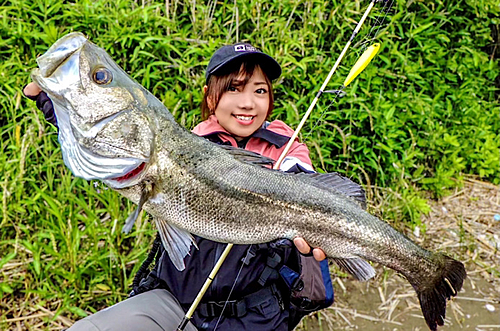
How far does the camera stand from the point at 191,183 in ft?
6.05

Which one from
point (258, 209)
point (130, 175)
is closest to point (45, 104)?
point (130, 175)

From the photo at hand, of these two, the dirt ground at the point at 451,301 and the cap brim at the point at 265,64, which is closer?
the cap brim at the point at 265,64

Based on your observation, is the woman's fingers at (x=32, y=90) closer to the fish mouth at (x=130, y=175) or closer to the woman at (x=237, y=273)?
the woman at (x=237, y=273)

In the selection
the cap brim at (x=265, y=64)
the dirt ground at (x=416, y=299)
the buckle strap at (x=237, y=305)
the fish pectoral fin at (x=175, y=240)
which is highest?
the cap brim at (x=265, y=64)

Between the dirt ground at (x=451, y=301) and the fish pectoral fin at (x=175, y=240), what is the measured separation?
2.04m

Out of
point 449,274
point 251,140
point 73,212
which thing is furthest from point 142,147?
point 73,212

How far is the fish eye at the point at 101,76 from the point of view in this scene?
5.64ft

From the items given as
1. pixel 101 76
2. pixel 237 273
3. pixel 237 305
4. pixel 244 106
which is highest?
pixel 101 76

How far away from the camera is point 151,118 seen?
5.86ft

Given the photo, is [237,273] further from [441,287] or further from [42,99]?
[42,99]

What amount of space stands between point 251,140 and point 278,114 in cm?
159

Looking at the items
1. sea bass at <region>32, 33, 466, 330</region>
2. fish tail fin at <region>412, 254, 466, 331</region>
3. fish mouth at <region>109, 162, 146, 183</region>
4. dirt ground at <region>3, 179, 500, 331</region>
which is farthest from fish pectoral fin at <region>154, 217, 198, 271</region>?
dirt ground at <region>3, 179, 500, 331</region>

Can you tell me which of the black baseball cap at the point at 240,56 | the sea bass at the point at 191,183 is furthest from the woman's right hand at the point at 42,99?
the black baseball cap at the point at 240,56

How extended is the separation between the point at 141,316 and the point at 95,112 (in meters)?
1.23
